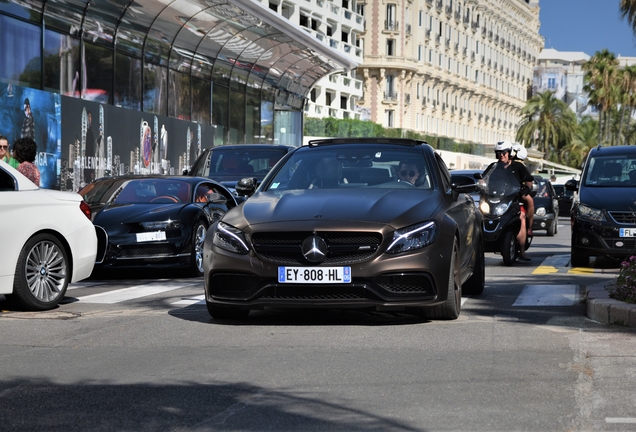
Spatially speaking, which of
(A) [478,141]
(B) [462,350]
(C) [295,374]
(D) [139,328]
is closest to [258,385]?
(C) [295,374]

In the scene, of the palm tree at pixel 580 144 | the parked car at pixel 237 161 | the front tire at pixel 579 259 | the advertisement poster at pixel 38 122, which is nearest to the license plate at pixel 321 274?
the front tire at pixel 579 259

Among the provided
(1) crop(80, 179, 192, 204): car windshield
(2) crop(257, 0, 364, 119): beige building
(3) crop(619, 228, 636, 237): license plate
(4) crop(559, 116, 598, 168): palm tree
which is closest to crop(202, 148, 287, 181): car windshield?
(1) crop(80, 179, 192, 204): car windshield

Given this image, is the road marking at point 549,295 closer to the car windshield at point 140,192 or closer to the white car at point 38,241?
the white car at point 38,241

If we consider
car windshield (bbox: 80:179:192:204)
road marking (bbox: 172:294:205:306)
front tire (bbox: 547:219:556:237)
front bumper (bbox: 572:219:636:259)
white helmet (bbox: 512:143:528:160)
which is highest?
white helmet (bbox: 512:143:528:160)

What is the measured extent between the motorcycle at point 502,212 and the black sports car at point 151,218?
369 centimetres

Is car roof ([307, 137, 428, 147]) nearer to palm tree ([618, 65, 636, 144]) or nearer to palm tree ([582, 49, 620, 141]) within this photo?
palm tree ([582, 49, 620, 141])

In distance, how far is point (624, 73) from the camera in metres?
92.8

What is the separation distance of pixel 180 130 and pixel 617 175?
13211 mm

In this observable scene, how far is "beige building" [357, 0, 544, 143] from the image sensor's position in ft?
308

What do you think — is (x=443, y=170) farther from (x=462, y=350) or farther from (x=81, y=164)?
(x=81, y=164)

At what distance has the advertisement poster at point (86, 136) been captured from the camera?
60.2 feet

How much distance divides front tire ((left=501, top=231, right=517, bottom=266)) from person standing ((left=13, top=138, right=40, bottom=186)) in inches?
249

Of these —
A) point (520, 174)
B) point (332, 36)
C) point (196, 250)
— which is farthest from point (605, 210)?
point (332, 36)

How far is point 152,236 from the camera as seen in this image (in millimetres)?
13875
